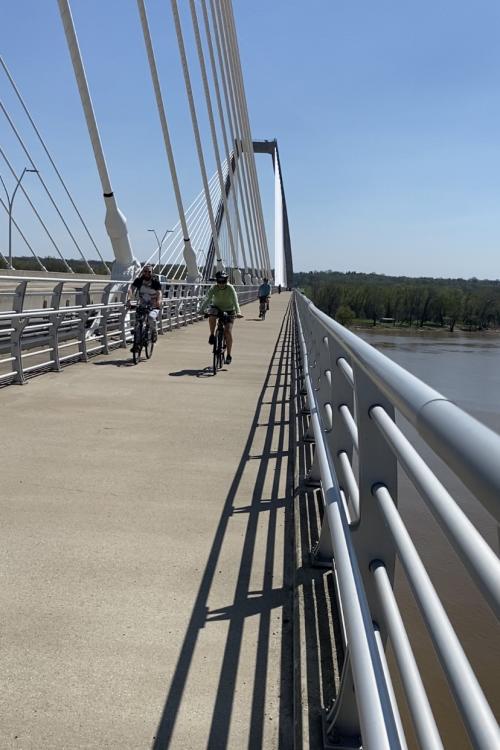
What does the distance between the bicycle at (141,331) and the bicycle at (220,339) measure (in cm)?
114

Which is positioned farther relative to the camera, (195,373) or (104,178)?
(104,178)

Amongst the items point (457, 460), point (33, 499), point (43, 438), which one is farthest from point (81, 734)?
point (43, 438)

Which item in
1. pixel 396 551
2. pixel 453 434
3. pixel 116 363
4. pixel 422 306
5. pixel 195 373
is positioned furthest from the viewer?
pixel 422 306

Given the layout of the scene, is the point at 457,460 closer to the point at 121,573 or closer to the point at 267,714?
the point at 267,714

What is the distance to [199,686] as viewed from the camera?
7.67 feet

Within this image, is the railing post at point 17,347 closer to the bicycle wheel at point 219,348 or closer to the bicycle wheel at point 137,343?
the bicycle wheel at point 137,343

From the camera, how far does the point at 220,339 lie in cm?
1101

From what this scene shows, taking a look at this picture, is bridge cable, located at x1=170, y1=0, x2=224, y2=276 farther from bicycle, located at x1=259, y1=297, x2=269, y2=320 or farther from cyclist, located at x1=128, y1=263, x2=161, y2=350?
cyclist, located at x1=128, y1=263, x2=161, y2=350

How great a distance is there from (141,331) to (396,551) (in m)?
9.89

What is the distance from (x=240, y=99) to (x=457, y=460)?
37.0 m

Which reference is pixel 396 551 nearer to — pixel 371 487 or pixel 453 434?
pixel 371 487

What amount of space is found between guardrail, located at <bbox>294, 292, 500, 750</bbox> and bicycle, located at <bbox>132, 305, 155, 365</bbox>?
8.43 meters

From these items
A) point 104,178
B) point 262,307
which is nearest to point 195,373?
point 104,178

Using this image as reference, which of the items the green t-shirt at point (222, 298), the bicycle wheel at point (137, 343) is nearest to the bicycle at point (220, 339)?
the green t-shirt at point (222, 298)
